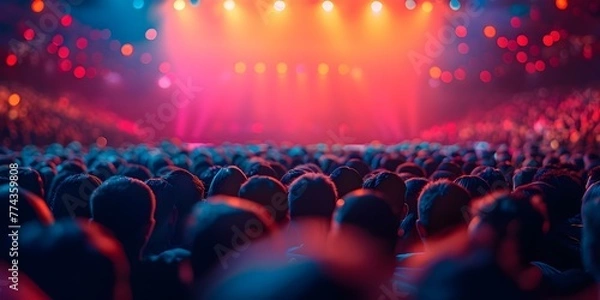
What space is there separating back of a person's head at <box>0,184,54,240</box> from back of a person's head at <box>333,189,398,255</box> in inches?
57.0

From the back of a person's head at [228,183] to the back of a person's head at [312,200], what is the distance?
0.97 meters

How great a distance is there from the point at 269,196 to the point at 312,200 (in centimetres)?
30

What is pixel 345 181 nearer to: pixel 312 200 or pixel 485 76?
pixel 312 200

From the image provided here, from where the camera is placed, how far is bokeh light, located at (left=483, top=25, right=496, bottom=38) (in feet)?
85.6

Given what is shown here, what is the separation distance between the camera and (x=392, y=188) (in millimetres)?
4629

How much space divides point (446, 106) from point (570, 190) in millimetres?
27689

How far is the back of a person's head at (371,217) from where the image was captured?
281 cm

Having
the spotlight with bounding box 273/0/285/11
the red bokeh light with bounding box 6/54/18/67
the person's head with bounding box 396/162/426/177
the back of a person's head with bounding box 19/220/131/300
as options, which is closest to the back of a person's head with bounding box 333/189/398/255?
the back of a person's head with bounding box 19/220/131/300

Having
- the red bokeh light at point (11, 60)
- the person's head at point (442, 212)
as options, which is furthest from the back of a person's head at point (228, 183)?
the red bokeh light at point (11, 60)

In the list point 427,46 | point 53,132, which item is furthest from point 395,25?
point 53,132

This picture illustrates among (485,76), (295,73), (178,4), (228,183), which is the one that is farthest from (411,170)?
(485,76)

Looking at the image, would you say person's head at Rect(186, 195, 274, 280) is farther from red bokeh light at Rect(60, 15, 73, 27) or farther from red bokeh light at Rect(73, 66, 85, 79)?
red bokeh light at Rect(73, 66, 85, 79)

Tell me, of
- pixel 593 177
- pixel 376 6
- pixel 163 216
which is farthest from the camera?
pixel 376 6

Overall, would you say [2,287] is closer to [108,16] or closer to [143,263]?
[143,263]
